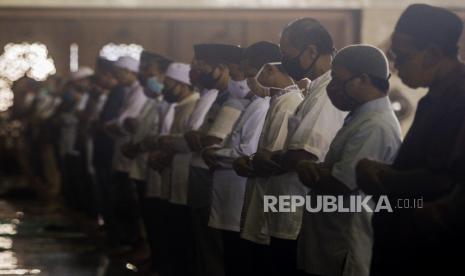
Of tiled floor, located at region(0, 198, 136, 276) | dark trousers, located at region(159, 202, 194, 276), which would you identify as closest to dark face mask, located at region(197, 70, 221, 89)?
dark trousers, located at region(159, 202, 194, 276)

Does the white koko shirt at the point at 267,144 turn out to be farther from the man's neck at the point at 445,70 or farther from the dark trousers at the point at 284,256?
the man's neck at the point at 445,70

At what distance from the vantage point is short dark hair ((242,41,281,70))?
7.69 metres

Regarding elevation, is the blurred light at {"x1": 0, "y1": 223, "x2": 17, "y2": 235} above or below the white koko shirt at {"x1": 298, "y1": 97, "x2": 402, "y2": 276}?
below

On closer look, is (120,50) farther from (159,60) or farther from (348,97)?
(348,97)

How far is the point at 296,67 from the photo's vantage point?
6848 millimetres

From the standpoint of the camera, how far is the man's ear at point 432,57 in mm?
4867

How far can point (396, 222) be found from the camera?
4941 millimetres

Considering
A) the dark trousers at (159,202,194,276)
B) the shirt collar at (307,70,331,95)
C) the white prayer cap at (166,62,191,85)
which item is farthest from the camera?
the white prayer cap at (166,62,191,85)

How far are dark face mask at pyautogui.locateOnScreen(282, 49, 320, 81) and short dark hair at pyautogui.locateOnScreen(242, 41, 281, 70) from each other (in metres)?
0.74

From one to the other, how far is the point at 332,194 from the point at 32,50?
17958 millimetres

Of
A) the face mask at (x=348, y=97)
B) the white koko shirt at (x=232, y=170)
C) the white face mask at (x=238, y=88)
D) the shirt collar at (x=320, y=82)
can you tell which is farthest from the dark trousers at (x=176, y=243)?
the face mask at (x=348, y=97)

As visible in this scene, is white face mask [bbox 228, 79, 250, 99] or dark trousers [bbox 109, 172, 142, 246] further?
dark trousers [bbox 109, 172, 142, 246]

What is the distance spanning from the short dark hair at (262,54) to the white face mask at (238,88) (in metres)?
0.44

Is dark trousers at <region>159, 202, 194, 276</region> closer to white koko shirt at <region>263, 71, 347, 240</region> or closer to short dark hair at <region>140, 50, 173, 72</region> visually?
short dark hair at <region>140, 50, 173, 72</region>
